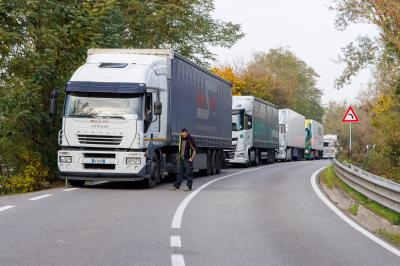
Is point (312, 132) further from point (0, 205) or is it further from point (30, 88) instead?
point (0, 205)

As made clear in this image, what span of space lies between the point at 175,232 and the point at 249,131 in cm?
2626

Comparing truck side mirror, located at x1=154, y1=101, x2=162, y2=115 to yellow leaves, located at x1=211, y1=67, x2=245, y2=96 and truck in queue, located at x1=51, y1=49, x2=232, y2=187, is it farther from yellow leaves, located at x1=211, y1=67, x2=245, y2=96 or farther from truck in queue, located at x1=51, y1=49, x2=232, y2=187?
yellow leaves, located at x1=211, y1=67, x2=245, y2=96

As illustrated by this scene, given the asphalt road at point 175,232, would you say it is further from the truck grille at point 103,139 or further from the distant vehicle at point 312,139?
the distant vehicle at point 312,139

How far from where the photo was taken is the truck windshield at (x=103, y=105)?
17.7 m

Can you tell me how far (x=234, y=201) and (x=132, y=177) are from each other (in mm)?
3443

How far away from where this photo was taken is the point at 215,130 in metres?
26.7

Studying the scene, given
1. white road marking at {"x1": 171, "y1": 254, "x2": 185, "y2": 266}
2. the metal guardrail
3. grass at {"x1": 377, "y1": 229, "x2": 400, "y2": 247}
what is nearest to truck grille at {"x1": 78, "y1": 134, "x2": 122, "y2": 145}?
the metal guardrail

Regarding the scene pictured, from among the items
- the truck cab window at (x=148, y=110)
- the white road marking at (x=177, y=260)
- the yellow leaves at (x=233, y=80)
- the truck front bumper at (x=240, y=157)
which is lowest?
the white road marking at (x=177, y=260)

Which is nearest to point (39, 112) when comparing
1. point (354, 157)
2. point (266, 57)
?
point (354, 157)

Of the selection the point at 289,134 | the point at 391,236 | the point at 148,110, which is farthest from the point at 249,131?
the point at 391,236

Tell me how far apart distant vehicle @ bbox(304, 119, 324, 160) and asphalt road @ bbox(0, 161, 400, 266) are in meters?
44.2

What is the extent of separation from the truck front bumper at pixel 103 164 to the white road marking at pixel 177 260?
31.8ft

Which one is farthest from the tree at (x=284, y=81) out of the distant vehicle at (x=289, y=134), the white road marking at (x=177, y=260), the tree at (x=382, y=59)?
the white road marking at (x=177, y=260)

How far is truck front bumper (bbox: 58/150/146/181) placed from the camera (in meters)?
17.6
